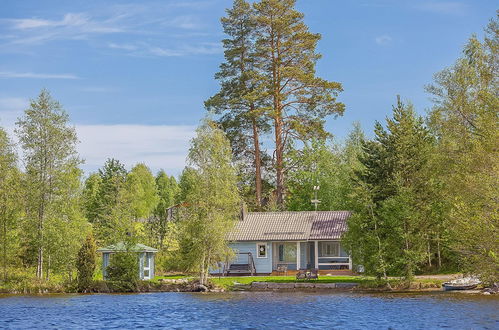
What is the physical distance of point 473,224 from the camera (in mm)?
35188

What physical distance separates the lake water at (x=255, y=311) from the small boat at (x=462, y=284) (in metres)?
2.09

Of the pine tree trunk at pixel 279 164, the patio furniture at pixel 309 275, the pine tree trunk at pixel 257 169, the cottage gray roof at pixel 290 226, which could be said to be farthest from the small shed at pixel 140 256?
the pine tree trunk at pixel 279 164

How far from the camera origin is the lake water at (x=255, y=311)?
27.2 metres

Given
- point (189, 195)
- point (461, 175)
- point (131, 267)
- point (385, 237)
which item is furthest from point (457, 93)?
point (131, 267)

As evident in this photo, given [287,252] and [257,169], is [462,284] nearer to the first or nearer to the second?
[287,252]

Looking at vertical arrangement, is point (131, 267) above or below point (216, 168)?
below

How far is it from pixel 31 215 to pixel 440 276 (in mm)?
28916

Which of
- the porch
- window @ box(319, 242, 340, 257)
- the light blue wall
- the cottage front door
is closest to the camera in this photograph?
the cottage front door

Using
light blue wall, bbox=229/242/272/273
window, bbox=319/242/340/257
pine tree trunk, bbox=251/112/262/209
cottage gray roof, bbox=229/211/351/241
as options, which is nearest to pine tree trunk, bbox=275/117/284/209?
pine tree trunk, bbox=251/112/262/209

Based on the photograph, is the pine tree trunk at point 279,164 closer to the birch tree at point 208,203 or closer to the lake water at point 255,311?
the birch tree at point 208,203

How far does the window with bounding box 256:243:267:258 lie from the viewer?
57219 mm

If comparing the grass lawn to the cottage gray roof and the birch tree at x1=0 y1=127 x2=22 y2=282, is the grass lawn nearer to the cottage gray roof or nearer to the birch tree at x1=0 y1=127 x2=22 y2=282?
the cottage gray roof

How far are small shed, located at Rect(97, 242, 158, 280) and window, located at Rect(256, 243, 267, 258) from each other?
30.8 feet

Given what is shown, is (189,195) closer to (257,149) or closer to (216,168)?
(216,168)
